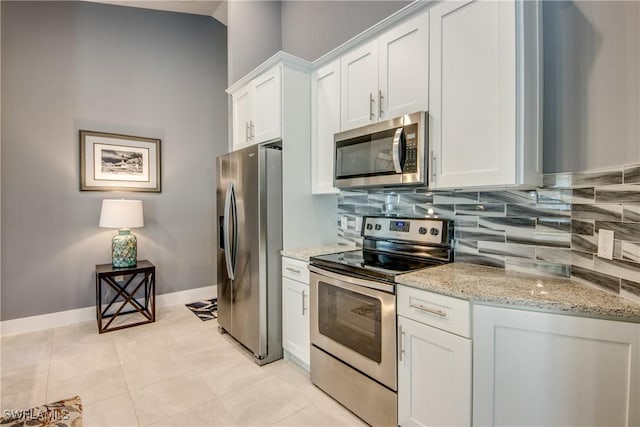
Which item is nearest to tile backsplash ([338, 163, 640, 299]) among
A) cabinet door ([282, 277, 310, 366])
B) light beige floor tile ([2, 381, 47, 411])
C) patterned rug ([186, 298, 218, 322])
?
cabinet door ([282, 277, 310, 366])

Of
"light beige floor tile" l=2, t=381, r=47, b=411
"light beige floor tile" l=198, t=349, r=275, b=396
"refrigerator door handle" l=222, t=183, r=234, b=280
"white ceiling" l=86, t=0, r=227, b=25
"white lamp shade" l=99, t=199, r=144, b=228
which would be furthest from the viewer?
"white ceiling" l=86, t=0, r=227, b=25

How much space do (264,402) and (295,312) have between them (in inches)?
24.3

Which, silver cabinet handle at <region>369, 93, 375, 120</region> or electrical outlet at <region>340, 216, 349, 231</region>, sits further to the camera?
electrical outlet at <region>340, 216, 349, 231</region>

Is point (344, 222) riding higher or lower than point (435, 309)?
higher

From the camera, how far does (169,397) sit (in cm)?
203

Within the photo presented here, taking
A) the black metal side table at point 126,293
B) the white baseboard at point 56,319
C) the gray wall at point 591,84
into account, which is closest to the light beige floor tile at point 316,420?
the gray wall at point 591,84

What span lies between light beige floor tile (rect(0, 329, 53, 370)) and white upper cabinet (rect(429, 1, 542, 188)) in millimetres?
3323

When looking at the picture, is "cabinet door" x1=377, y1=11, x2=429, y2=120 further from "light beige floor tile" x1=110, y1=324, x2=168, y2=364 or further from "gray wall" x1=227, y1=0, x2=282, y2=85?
"light beige floor tile" x1=110, y1=324, x2=168, y2=364

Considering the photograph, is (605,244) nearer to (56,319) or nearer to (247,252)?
(247,252)

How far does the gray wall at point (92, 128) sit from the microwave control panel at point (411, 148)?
2.92m

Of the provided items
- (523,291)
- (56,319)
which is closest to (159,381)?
(56,319)

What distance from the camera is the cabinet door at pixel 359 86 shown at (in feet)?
6.81

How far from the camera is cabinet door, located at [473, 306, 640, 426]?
1101 millimetres

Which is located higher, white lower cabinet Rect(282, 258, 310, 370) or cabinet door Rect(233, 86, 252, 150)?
cabinet door Rect(233, 86, 252, 150)
